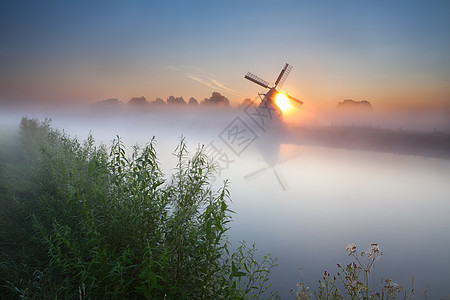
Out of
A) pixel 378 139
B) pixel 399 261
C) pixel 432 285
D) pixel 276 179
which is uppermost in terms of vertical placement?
pixel 378 139

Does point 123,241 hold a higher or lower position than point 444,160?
lower

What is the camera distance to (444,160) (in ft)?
200

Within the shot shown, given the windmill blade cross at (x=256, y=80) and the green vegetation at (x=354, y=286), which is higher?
the windmill blade cross at (x=256, y=80)

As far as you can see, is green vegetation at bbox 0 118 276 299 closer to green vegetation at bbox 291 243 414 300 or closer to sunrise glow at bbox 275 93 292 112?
green vegetation at bbox 291 243 414 300

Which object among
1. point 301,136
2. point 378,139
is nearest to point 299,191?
point 301,136

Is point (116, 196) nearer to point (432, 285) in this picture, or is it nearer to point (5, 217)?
point (5, 217)

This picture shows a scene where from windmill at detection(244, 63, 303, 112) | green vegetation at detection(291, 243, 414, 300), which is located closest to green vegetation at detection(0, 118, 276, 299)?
green vegetation at detection(291, 243, 414, 300)

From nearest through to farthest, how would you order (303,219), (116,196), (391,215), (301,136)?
(116,196), (303,219), (391,215), (301,136)

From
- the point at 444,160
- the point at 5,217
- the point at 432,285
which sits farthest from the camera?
the point at 444,160

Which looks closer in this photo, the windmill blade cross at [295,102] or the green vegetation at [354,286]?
the green vegetation at [354,286]

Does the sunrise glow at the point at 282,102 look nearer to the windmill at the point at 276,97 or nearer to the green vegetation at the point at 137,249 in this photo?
the windmill at the point at 276,97

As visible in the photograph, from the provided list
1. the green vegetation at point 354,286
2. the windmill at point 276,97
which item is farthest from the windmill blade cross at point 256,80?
the green vegetation at point 354,286

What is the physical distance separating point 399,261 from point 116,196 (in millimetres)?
14687

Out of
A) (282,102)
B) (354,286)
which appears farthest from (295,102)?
(354,286)
